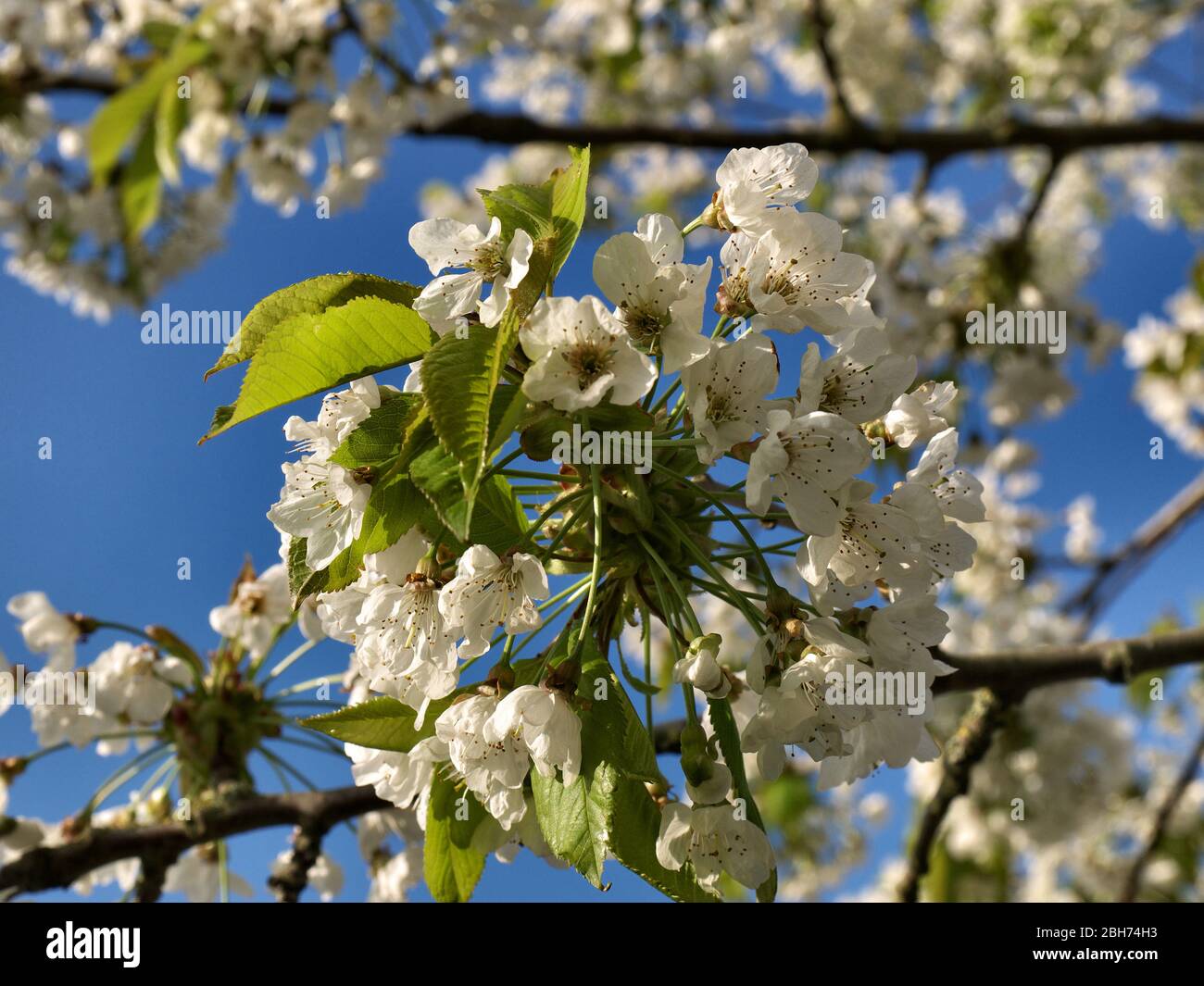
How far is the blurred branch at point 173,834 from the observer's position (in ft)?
6.33

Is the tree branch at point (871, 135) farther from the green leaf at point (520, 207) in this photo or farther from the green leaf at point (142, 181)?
the green leaf at point (520, 207)

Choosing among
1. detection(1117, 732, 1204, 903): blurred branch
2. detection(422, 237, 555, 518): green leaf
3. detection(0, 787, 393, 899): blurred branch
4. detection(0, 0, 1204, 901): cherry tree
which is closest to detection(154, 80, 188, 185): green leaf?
detection(0, 0, 1204, 901): cherry tree

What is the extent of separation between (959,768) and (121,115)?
2938mm

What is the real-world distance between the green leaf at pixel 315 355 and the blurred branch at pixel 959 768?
65.7 inches

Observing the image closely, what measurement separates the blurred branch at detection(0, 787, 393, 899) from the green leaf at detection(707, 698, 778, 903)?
3.33 feet

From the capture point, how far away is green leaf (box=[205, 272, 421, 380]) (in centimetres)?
125

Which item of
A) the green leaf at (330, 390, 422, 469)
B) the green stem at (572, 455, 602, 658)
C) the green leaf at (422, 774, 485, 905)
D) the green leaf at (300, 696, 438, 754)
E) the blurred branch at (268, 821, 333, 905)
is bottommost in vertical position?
the blurred branch at (268, 821, 333, 905)

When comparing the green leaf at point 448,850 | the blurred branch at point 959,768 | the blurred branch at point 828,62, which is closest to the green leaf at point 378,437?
the green leaf at point 448,850

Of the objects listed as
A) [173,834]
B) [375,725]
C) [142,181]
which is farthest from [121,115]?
[375,725]

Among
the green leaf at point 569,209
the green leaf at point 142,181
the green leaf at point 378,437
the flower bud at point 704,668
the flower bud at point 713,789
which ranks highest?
the green leaf at point 142,181

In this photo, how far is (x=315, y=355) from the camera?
1.19m

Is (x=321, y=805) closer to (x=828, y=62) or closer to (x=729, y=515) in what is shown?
(x=729, y=515)

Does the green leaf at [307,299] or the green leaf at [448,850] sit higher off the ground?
the green leaf at [307,299]

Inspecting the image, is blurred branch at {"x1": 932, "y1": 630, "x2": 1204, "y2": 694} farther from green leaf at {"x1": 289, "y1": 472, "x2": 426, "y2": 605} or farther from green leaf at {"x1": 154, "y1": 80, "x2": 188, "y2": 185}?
green leaf at {"x1": 154, "y1": 80, "x2": 188, "y2": 185}
